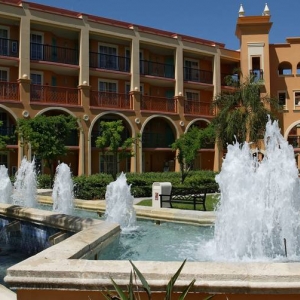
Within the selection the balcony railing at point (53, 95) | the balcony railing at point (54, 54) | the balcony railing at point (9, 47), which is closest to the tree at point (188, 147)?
the balcony railing at point (53, 95)

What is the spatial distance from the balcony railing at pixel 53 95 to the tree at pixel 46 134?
187 inches

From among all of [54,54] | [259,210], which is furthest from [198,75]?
[259,210]

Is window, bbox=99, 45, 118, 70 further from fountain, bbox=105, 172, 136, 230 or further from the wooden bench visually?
fountain, bbox=105, 172, 136, 230

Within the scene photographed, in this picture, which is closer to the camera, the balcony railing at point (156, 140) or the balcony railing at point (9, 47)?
the balcony railing at point (9, 47)

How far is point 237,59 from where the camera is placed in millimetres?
38500

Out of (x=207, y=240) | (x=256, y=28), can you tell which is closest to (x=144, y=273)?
(x=207, y=240)

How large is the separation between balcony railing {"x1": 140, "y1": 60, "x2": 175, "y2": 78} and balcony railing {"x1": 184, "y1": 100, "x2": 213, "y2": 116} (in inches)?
121

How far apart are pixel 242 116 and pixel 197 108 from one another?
6493 millimetres

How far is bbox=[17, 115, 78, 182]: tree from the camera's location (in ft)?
72.6

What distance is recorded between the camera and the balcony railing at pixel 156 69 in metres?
34.0

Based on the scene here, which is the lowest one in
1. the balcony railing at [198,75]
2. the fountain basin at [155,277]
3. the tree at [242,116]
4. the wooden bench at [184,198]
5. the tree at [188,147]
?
the wooden bench at [184,198]

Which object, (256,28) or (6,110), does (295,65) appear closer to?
(256,28)

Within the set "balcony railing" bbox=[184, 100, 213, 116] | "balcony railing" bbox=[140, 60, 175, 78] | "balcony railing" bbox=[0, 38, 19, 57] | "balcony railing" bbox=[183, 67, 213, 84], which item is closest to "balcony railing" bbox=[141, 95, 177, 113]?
"balcony railing" bbox=[184, 100, 213, 116]

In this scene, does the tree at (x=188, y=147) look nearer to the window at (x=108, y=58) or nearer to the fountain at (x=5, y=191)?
the window at (x=108, y=58)
